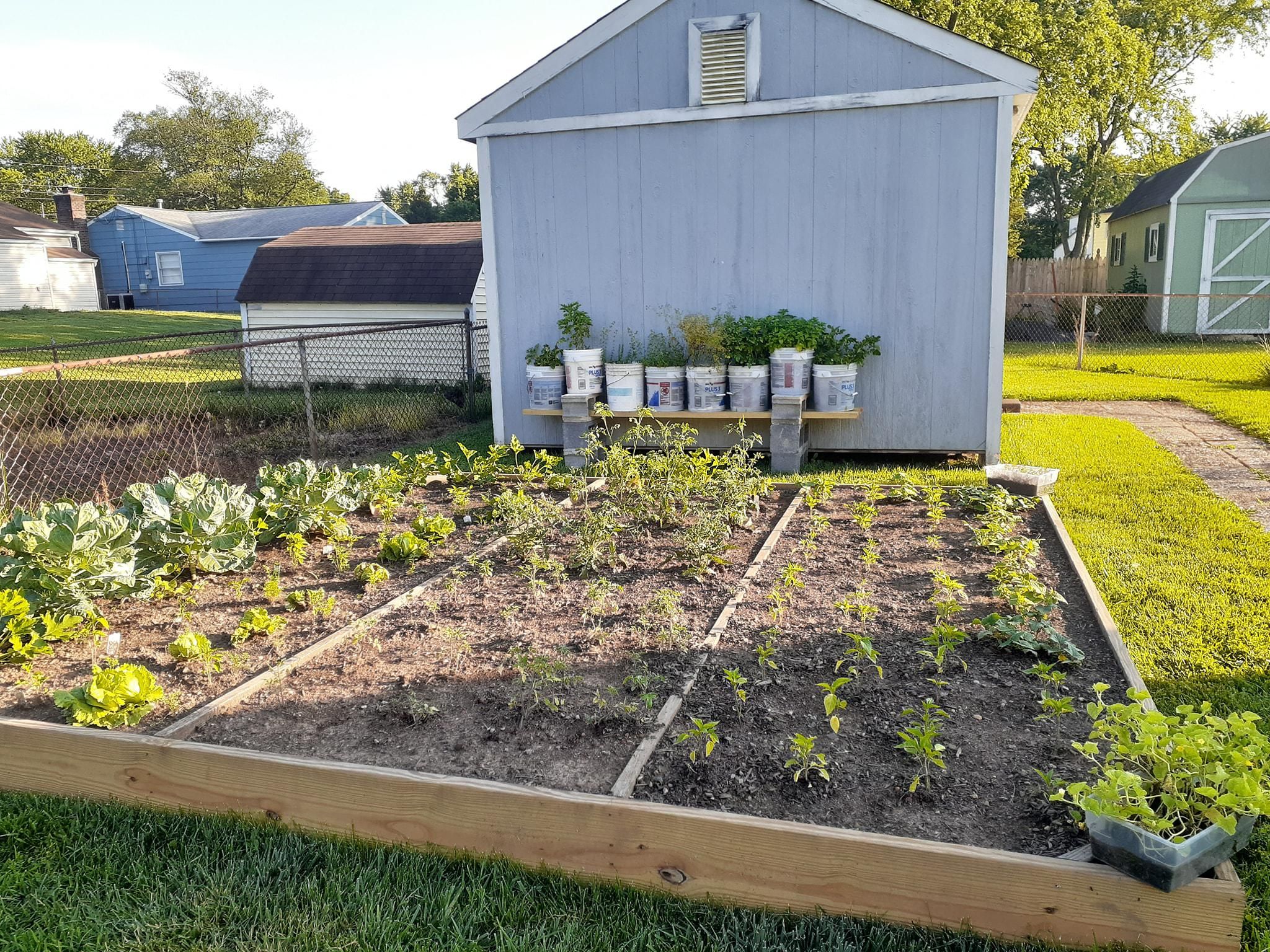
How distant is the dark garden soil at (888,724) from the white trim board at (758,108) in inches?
156

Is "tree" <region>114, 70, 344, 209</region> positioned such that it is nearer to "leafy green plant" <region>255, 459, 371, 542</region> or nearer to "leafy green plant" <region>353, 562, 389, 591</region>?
"leafy green plant" <region>255, 459, 371, 542</region>

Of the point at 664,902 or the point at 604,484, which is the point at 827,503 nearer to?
the point at 604,484

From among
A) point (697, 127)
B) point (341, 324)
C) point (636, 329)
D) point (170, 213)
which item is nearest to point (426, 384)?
point (341, 324)

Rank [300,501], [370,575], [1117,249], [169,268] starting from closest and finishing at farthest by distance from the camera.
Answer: [370,575], [300,501], [1117,249], [169,268]

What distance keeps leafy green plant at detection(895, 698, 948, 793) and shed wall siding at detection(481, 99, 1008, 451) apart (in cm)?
475

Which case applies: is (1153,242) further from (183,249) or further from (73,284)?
(73,284)

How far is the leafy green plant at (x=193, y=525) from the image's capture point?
4051 mm

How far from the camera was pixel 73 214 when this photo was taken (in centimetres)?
3375

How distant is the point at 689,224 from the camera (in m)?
7.43

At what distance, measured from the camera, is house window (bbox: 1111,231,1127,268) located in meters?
23.0

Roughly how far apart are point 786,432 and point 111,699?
5.08 meters

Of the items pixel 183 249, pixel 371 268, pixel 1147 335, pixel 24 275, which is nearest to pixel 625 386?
pixel 371 268

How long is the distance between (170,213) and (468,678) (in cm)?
3651

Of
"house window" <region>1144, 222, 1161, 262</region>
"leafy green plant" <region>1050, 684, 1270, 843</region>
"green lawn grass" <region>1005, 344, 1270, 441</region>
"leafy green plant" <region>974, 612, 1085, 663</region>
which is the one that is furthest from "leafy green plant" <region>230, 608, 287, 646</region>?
"house window" <region>1144, 222, 1161, 262</region>
